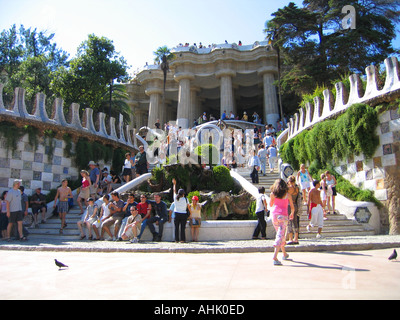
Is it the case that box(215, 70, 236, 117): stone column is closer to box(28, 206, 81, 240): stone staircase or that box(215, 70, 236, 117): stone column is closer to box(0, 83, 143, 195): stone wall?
box(0, 83, 143, 195): stone wall

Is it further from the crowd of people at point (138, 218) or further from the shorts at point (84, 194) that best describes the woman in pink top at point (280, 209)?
the shorts at point (84, 194)

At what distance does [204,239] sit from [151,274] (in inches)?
187

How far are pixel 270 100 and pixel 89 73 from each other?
20.0m

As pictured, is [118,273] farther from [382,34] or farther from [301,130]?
[382,34]

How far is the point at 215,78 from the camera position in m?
41.2

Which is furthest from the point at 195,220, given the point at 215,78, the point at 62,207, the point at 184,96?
the point at 215,78

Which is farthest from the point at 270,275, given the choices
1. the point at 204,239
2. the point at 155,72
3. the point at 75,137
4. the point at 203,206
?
the point at 155,72

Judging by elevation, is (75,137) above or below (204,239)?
above

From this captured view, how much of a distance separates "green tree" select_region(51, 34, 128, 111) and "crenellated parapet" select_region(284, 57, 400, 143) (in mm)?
15423

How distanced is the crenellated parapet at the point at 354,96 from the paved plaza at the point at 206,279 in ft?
21.0

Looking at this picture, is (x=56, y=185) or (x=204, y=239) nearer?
(x=204, y=239)

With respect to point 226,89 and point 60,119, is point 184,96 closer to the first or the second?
point 226,89

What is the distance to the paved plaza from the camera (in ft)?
11.4

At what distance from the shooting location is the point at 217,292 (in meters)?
3.56
